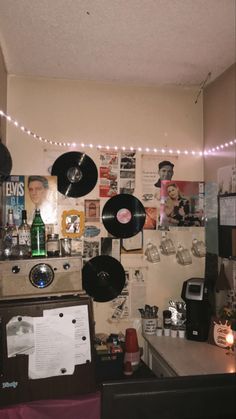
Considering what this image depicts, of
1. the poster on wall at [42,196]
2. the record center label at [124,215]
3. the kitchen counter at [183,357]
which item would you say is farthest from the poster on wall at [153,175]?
the kitchen counter at [183,357]

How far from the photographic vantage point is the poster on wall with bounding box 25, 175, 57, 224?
2191mm

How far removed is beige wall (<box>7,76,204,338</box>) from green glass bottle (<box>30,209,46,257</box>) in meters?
0.38

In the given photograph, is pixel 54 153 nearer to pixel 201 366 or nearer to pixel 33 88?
pixel 33 88

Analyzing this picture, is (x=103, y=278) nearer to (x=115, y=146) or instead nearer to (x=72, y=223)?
(x=72, y=223)

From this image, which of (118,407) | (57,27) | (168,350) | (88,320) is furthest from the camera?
(168,350)

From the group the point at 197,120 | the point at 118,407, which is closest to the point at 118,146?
the point at 197,120

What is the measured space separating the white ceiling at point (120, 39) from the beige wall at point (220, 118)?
9 centimetres

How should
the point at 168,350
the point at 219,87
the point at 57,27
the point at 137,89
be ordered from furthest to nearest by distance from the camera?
the point at 137,89 < the point at 219,87 < the point at 168,350 < the point at 57,27

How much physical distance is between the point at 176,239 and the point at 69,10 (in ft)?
5.17

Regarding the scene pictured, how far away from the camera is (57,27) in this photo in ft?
5.45

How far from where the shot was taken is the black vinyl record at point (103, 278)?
223 cm

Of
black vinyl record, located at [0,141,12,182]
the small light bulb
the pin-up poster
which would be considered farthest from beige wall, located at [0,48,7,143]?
the small light bulb

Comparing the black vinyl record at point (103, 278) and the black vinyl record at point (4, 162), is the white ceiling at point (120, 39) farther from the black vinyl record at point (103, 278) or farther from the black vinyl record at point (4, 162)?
the black vinyl record at point (103, 278)

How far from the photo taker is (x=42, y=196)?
2.20 metres
